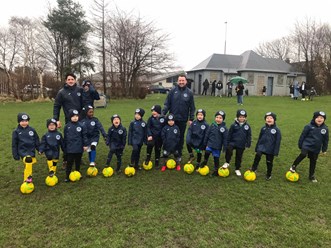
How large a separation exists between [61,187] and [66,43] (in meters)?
30.3

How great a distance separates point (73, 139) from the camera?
228 inches

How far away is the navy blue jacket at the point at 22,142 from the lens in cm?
540

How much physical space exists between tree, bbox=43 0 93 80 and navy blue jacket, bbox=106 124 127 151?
27.2 m

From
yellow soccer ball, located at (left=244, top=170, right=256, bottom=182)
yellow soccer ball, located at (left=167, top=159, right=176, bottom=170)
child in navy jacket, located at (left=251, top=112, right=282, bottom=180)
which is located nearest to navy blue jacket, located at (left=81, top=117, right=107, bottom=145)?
yellow soccer ball, located at (left=167, top=159, right=176, bottom=170)

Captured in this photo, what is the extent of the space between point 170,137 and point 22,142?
127 inches

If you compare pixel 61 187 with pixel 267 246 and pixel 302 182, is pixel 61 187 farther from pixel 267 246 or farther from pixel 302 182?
pixel 302 182

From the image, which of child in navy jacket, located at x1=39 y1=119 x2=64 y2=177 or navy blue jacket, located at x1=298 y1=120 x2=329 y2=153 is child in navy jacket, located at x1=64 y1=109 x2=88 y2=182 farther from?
navy blue jacket, located at x1=298 y1=120 x2=329 y2=153

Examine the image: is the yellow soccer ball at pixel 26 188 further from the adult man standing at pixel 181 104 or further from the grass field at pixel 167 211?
the adult man standing at pixel 181 104

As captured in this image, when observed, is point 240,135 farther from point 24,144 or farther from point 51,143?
point 24,144

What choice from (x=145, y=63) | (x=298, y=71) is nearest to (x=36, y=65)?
A: (x=145, y=63)

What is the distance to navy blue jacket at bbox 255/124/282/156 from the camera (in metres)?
5.81

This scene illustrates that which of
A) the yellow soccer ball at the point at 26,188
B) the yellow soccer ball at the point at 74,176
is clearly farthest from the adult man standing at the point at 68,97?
the yellow soccer ball at the point at 26,188

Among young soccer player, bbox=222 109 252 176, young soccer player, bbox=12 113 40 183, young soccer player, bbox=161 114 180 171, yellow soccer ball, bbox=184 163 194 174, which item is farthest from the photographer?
young soccer player, bbox=161 114 180 171

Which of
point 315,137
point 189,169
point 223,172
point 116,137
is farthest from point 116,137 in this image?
point 315,137
